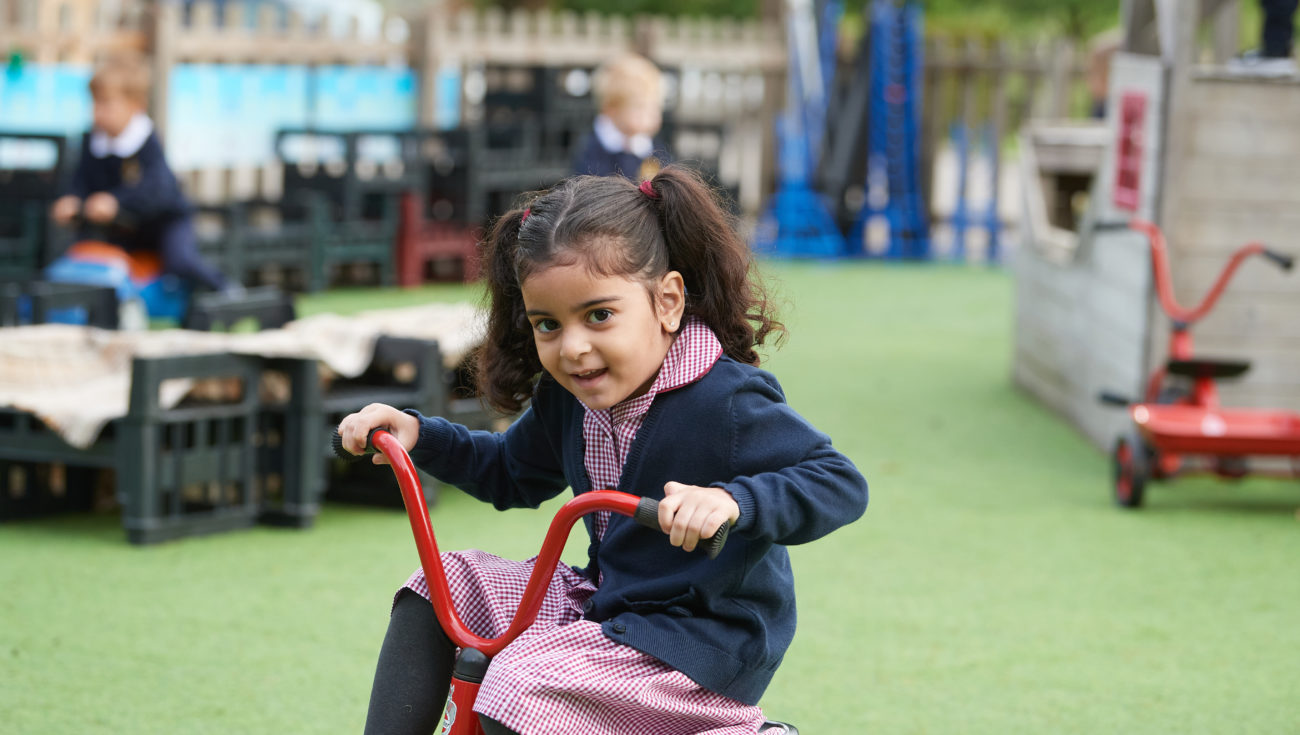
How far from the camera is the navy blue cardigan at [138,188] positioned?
295 inches

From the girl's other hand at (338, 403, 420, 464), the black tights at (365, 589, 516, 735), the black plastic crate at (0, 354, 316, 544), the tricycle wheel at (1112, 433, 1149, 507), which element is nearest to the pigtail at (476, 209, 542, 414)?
the girl's other hand at (338, 403, 420, 464)

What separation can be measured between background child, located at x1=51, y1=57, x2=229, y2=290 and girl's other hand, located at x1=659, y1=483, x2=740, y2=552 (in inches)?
231

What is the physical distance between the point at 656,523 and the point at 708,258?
1.78ft

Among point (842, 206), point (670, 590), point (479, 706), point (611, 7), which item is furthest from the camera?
point (611, 7)

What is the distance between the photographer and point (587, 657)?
83.5 inches

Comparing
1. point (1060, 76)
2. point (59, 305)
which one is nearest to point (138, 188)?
point (59, 305)

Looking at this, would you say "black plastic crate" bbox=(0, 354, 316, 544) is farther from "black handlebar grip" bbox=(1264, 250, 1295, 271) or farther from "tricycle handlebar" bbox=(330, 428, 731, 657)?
"black handlebar grip" bbox=(1264, 250, 1295, 271)

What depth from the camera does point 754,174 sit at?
14.4 meters

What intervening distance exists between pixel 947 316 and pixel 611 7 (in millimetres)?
15612

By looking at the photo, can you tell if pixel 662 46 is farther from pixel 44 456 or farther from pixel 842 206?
pixel 44 456

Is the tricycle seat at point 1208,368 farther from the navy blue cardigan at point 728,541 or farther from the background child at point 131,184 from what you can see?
the background child at point 131,184

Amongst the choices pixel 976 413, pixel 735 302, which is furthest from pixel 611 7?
pixel 735 302

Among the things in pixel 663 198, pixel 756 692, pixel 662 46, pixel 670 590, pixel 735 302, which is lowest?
pixel 756 692

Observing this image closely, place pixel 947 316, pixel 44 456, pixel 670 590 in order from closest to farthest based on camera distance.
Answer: pixel 670 590, pixel 44 456, pixel 947 316
